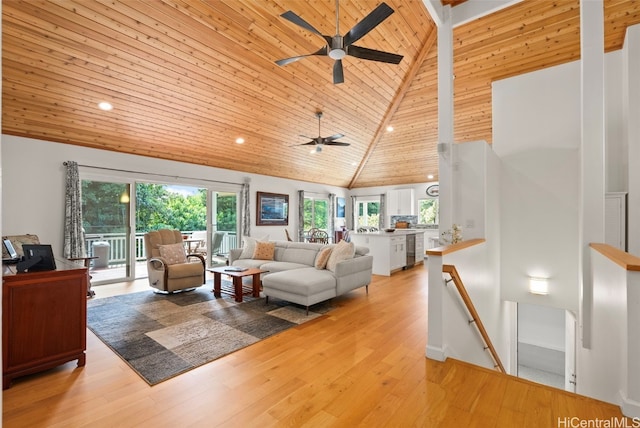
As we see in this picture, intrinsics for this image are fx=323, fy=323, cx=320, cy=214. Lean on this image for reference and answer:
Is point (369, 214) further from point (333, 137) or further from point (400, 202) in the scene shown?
point (333, 137)

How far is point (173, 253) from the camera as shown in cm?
554

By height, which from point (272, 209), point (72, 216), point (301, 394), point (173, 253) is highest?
point (272, 209)

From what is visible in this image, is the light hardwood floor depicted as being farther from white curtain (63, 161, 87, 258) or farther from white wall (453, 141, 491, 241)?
white curtain (63, 161, 87, 258)

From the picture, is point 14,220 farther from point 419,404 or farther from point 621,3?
point 621,3

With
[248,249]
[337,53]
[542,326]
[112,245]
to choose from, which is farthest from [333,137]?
[542,326]

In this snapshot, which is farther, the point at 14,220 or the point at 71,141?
the point at 71,141

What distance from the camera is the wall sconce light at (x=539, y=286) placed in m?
5.24

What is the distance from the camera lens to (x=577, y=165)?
16.4ft

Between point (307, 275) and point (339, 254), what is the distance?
64 cm

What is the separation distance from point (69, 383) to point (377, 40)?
18.9ft

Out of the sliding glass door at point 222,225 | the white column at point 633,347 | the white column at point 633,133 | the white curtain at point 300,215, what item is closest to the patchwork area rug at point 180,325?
the sliding glass door at point 222,225

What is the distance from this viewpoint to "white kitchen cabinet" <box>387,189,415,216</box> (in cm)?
1030

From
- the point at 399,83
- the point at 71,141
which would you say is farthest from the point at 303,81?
the point at 71,141

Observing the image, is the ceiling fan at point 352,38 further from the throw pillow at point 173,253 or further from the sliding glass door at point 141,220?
the sliding glass door at point 141,220
